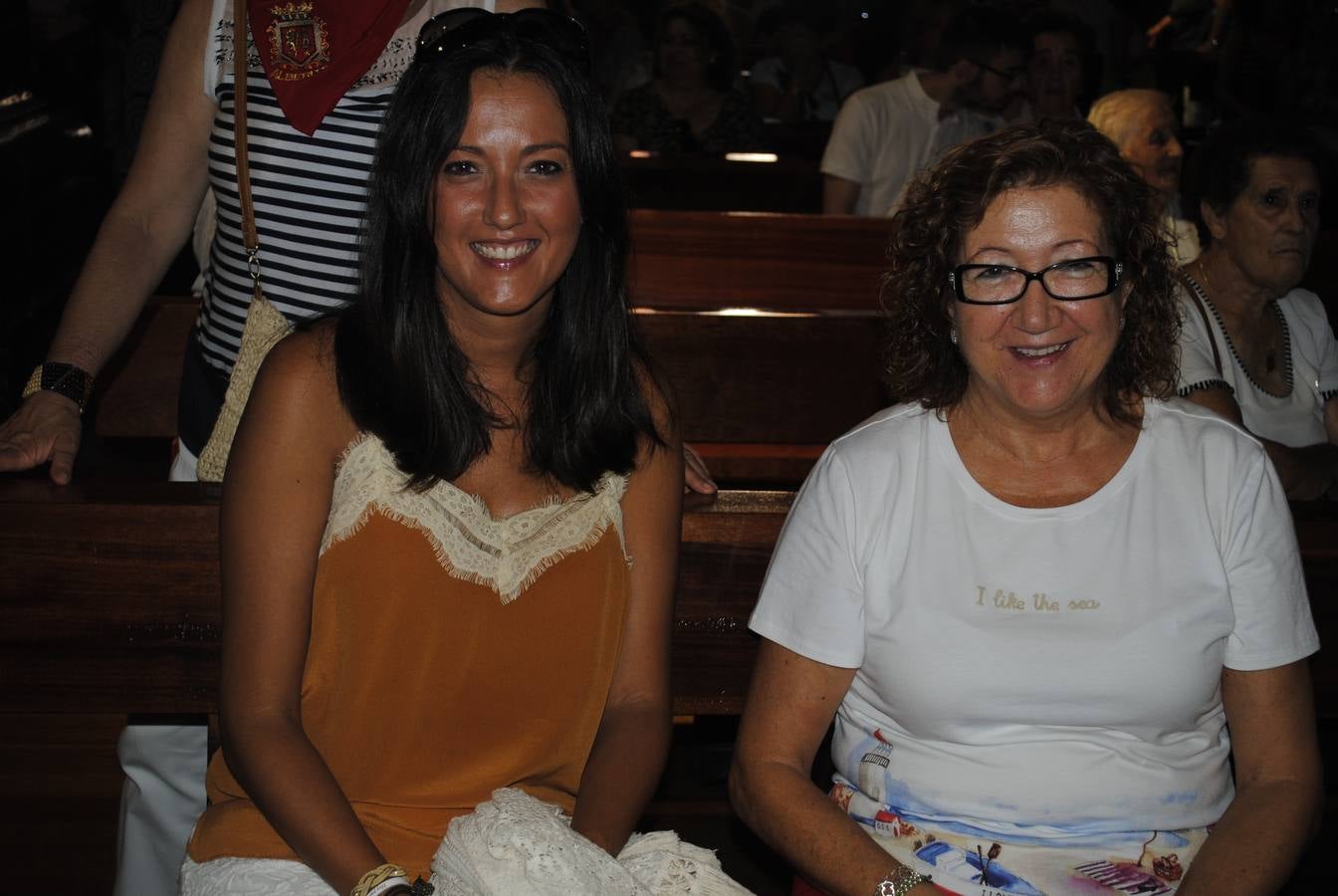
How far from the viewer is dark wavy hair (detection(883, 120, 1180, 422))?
1849 millimetres

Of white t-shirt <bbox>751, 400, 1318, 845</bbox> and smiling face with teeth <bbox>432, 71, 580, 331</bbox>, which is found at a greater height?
smiling face with teeth <bbox>432, 71, 580, 331</bbox>

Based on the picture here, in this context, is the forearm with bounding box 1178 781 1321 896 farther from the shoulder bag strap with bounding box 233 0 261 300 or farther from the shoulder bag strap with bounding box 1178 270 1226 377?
the shoulder bag strap with bounding box 233 0 261 300

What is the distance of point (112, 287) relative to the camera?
2.15m

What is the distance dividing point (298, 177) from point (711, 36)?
16.9 ft

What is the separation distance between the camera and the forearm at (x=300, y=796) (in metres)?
1.67

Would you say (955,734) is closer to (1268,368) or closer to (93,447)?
(1268,368)

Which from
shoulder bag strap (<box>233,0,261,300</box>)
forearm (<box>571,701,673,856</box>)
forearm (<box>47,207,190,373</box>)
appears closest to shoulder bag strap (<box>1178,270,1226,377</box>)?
forearm (<box>571,701,673,856</box>)

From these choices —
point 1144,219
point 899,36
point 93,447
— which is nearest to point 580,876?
point 1144,219

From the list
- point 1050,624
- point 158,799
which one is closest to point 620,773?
point 1050,624

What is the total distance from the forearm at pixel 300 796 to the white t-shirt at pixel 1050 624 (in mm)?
543

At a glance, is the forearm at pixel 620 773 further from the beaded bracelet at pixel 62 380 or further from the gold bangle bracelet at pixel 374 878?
the beaded bracelet at pixel 62 380

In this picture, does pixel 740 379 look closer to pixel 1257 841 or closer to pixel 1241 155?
pixel 1241 155

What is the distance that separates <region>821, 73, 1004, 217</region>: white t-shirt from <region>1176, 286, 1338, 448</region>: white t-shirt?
2685 mm

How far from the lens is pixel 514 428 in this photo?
1940mm
